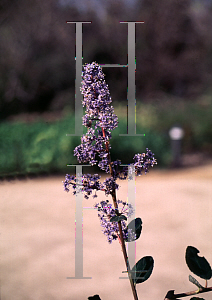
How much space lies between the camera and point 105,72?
706mm

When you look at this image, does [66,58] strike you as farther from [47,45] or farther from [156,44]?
[156,44]

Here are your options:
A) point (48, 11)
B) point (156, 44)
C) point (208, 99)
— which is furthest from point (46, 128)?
point (208, 99)

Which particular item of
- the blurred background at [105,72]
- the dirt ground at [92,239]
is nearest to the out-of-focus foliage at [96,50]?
the blurred background at [105,72]

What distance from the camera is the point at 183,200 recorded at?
76cm

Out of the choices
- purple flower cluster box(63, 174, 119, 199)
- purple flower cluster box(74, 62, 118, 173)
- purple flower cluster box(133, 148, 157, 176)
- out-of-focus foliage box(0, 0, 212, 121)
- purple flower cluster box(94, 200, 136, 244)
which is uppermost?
out-of-focus foliage box(0, 0, 212, 121)

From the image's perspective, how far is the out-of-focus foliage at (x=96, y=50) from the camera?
0.70m

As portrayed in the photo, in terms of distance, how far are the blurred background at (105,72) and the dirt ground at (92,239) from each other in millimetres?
68

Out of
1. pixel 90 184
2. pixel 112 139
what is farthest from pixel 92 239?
pixel 90 184

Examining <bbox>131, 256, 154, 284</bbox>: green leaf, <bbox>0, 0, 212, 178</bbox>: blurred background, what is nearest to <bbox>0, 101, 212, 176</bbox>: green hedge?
<bbox>0, 0, 212, 178</bbox>: blurred background

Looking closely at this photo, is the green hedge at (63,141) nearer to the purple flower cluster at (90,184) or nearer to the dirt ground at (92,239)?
the dirt ground at (92,239)

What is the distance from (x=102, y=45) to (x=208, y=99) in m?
0.37

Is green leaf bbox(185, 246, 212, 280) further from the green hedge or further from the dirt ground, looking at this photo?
the green hedge

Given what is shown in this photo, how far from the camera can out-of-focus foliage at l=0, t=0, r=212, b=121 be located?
70cm

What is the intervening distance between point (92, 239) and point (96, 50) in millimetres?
444
